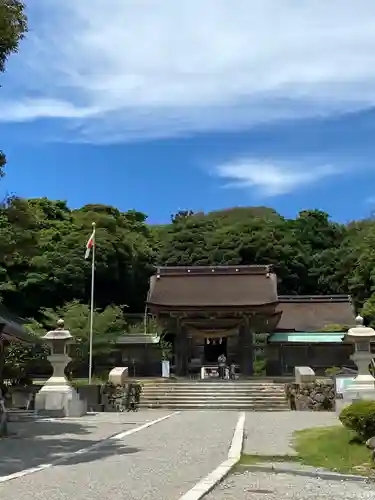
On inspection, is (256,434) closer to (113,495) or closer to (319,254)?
(113,495)

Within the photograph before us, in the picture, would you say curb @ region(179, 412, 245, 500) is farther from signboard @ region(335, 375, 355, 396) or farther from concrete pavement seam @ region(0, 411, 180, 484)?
signboard @ region(335, 375, 355, 396)

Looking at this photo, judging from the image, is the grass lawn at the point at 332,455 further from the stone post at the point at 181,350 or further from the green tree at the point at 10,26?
the stone post at the point at 181,350

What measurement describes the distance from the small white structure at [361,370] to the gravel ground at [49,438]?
20.1ft

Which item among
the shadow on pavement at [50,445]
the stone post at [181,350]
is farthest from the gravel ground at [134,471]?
the stone post at [181,350]

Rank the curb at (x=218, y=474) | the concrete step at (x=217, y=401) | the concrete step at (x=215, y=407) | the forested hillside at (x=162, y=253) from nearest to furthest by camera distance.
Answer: the curb at (x=218, y=474) → the concrete step at (x=215, y=407) → the concrete step at (x=217, y=401) → the forested hillside at (x=162, y=253)

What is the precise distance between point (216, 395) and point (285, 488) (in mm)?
16793

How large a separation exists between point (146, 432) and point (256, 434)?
2.40 meters

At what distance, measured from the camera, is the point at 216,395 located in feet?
77.4

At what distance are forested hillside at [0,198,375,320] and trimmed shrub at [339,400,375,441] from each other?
30122mm

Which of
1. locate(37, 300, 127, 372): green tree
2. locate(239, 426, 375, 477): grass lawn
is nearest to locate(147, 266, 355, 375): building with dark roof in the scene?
locate(37, 300, 127, 372): green tree

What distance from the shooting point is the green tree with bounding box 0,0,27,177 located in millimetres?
10414

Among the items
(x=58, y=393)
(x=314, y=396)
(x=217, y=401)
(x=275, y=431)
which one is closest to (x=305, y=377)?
(x=314, y=396)

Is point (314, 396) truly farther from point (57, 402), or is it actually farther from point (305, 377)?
point (57, 402)

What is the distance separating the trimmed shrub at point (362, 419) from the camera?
1010cm
